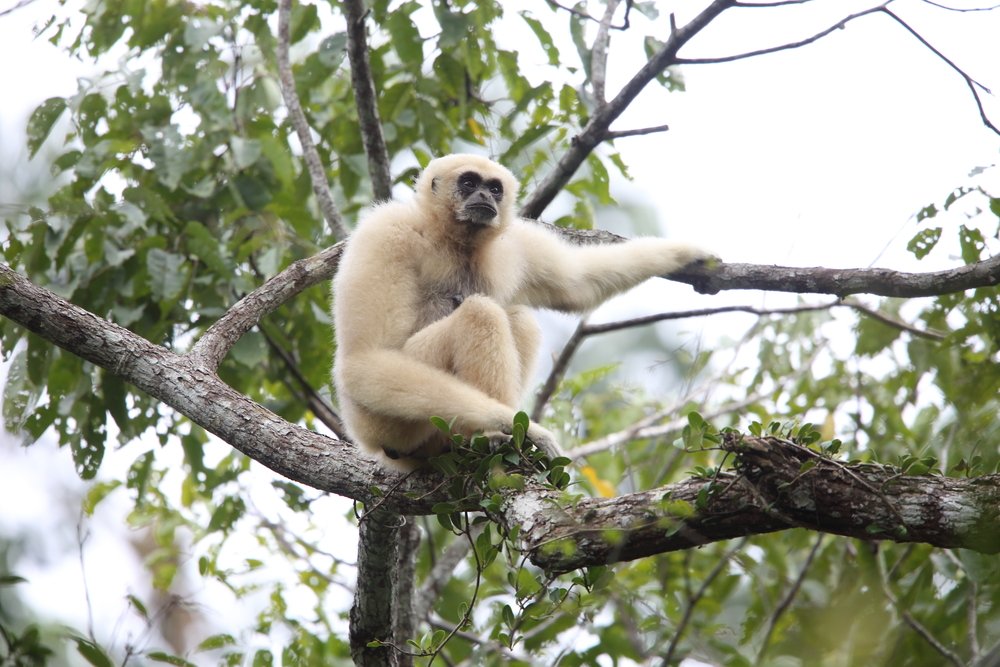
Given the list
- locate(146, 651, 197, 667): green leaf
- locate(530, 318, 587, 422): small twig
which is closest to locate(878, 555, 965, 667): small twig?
locate(530, 318, 587, 422): small twig

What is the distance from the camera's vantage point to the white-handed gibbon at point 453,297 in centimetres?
357

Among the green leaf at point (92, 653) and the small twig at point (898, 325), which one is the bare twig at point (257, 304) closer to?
the green leaf at point (92, 653)

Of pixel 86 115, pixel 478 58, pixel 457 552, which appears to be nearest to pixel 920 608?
pixel 457 552

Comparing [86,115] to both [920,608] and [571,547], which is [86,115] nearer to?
[571,547]

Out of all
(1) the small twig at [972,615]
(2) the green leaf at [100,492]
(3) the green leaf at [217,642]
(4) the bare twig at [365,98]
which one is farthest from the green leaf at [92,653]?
(1) the small twig at [972,615]

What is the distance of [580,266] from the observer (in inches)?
187

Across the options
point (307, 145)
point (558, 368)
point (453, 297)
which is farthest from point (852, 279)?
point (307, 145)


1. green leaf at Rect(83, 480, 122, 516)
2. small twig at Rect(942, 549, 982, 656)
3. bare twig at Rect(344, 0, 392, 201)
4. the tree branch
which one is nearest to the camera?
small twig at Rect(942, 549, 982, 656)

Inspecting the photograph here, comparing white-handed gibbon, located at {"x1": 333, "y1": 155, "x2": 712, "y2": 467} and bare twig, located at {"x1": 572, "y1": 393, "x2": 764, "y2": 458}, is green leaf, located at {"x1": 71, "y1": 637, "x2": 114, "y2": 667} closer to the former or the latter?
white-handed gibbon, located at {"x1": 333, "y1": 155, "x2": 712, "y2": 467}

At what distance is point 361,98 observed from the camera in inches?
196

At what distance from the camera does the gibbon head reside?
14.7 feet

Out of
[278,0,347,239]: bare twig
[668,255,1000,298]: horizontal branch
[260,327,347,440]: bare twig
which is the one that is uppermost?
[278,0,347,239]: bare twig

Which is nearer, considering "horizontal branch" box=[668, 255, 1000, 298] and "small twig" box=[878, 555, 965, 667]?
"horizontal branch" box=[668, 255, 1000, 298]

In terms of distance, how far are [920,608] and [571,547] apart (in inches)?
137
